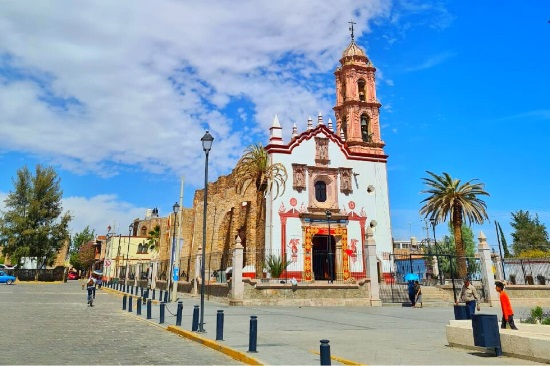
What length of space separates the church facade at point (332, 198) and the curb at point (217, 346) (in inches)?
754

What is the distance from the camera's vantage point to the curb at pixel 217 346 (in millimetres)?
7381

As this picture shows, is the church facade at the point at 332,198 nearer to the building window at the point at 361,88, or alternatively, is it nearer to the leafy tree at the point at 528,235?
the building window at the point at 361,88

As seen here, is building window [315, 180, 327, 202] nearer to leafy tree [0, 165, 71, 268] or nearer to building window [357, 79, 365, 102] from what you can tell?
building window [357, 79, 365, 102]

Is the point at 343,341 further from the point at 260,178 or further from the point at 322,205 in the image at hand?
the point at 322,205

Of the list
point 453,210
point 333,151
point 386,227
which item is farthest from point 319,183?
point 453,210

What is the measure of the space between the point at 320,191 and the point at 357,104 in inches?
355

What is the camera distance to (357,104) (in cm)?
3741

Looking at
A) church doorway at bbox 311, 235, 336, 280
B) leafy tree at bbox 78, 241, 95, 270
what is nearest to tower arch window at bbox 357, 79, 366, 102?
church doorway at bbox 311, 235, 336, 280

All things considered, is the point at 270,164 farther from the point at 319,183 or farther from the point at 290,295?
the point at 290,295

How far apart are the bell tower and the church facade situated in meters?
0.09

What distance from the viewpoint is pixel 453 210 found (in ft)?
104

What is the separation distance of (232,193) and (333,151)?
9.86 metres

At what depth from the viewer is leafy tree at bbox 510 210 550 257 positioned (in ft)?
193

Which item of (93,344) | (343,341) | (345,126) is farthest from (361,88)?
(93,344)
